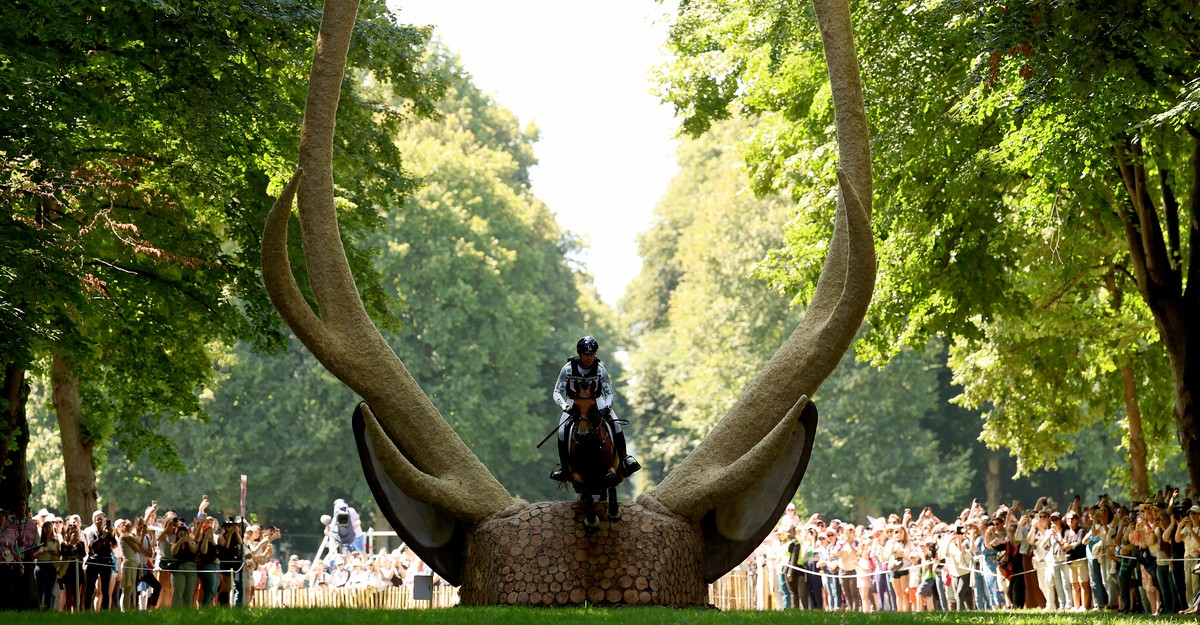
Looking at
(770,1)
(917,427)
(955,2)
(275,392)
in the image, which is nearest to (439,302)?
(275,392)

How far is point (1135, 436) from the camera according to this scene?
90.2 ft

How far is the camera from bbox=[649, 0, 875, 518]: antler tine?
12.7 meters

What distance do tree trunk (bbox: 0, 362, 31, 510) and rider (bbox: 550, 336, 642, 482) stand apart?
33.6 ft

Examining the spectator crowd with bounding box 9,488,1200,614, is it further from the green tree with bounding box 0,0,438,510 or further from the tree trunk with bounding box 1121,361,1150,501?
the tree trunk with bounding box 1121,361,1150,501

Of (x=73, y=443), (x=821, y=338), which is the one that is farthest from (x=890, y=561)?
(x=73, y=443)

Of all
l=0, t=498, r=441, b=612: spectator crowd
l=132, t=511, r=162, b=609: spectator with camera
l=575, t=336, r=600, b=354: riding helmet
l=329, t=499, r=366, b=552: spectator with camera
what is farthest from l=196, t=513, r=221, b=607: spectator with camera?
l=329, t=499, r=366, b=552: spectator with camera

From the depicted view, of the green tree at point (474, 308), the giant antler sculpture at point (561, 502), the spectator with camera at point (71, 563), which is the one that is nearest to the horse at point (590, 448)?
the giant antler sculpture at point (561, 502)

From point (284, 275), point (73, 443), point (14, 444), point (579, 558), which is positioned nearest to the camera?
point (579, 558)

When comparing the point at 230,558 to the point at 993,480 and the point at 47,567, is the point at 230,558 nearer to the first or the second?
the point at 47,567

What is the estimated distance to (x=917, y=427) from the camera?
162 ft

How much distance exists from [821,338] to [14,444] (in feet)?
41.2

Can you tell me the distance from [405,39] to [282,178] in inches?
124

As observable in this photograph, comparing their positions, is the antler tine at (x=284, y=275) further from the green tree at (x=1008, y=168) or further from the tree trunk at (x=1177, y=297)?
the tree trunk at (x=1177, y=297)

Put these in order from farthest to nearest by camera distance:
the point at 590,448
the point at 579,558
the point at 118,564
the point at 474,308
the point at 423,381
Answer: the point at 474,308 < the point at 423,381 < the point at 118,564 < the point at 579,558 < the point at 590,448
